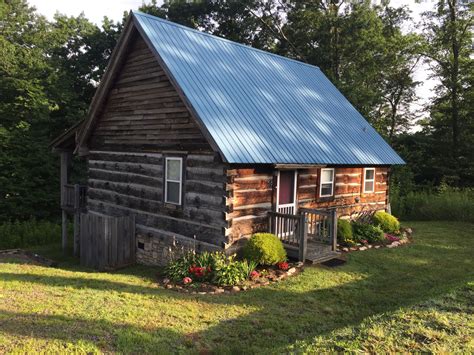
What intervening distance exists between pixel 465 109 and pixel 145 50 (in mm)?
27527

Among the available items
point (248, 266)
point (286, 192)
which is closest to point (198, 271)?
point (248, 266)

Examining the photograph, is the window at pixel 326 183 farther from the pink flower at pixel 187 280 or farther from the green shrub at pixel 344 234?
the pink flower at pixel 187 280

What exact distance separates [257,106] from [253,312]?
301 inches

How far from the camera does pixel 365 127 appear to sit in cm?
1836

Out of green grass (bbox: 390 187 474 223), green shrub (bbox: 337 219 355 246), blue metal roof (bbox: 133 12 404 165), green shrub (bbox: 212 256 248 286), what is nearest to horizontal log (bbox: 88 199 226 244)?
green shrub (bbox: 212 256 248 286)

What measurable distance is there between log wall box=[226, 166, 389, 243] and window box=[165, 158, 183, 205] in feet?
7.42

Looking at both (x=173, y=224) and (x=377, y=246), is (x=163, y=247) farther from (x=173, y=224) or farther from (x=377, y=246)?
(x=377, y=246)

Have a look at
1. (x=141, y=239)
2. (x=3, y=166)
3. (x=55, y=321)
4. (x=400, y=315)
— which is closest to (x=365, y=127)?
(x=141, y=239)

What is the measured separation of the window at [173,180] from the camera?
494 inches

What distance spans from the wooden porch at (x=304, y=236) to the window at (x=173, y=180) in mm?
3281

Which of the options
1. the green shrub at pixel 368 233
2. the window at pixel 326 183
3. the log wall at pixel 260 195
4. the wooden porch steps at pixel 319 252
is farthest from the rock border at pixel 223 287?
the green shrub at pixel 368 233

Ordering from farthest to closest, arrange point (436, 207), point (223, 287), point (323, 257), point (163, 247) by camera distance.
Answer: point (436, 207) < point (163, 247) < point (323, 257) < point (223, 287)

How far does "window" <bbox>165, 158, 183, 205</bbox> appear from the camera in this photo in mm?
12559

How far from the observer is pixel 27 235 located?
20641 mm
